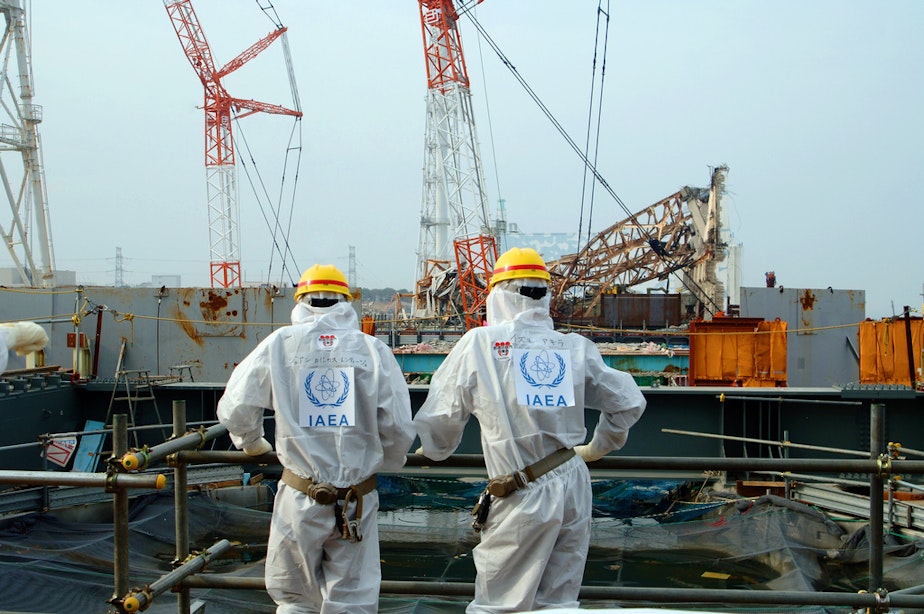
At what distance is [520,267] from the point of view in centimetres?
321

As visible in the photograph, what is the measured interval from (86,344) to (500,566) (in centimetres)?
998

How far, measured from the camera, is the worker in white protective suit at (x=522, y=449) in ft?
9.49

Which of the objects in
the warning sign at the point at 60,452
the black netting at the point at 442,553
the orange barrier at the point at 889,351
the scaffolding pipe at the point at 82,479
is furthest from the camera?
the orange barrier at the point at 889,351

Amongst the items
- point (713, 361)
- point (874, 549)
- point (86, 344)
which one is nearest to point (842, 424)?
point (713, 361)

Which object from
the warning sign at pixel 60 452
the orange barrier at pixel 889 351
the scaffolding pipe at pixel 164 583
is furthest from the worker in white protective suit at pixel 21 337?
the orange barrier at pixel 889 351

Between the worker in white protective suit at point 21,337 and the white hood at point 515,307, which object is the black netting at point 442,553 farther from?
the white hood at point 515,307

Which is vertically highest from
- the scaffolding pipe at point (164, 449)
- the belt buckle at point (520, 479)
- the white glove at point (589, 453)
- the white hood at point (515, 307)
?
the white hood at point (515, 307)

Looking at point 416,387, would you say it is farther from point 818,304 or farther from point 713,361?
point 818,304

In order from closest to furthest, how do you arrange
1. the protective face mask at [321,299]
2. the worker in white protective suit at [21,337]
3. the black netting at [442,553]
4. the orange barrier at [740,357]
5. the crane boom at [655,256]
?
the protective face mask at [321,299] → the worker in white protective suit at [21,337] → the black netting at [442,553] → the orange barrier at [740,357] → the crane boom at [655,256]

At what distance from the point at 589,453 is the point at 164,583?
1.84 m

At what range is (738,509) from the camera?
288 inches

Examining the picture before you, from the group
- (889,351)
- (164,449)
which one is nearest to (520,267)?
(164,449)

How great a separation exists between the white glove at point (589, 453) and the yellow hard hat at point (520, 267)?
788 mm

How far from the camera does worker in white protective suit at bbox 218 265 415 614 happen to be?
2982 millimetres
